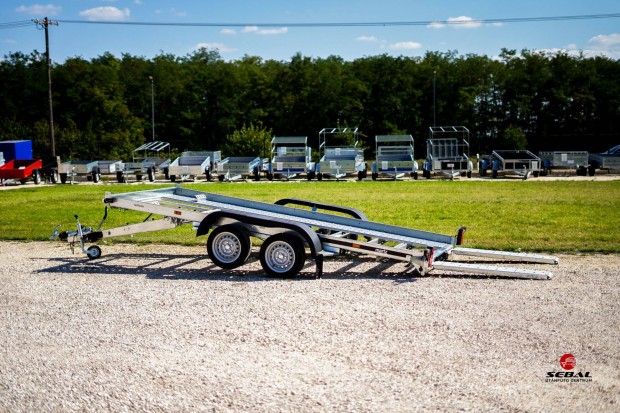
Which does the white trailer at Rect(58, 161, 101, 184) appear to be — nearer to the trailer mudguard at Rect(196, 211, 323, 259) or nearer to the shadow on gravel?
the shadow on gravel

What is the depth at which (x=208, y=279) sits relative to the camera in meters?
9.47

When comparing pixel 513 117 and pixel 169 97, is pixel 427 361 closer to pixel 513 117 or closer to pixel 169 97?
pixel 513 117

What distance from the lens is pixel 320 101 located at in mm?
57625

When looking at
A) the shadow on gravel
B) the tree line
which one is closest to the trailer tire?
the tree line

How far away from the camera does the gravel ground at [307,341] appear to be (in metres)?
5.24

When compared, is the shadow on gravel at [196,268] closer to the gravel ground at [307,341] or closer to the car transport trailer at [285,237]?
the gravel ground at [307,341]

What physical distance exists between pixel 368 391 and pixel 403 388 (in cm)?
28

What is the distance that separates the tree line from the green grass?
2215 centimetres

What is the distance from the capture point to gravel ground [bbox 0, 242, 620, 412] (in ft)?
17.2

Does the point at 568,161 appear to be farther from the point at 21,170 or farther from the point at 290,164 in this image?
the point at 21,170

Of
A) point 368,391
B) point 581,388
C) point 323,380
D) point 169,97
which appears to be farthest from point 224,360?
point 169,97

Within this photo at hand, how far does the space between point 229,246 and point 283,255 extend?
2.81 ft

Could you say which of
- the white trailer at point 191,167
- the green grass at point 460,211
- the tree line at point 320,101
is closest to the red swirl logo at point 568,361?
the green grass at point 460,211

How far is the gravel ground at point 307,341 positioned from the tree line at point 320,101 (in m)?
37.2
